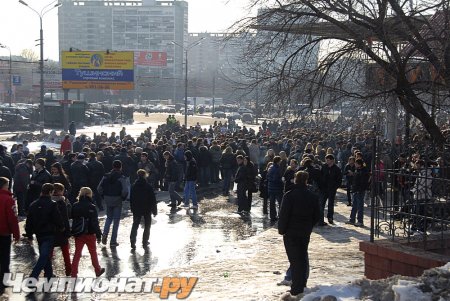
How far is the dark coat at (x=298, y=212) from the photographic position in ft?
27.8

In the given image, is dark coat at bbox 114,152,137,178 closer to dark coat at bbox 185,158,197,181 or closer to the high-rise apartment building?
dark coat at bbox 185,158,197,181

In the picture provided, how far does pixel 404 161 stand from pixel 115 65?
126 ft

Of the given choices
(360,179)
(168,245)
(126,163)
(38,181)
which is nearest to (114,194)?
(168,245)

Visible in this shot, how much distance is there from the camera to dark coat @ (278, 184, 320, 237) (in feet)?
27.8

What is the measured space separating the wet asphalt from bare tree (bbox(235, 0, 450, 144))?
3.14 m

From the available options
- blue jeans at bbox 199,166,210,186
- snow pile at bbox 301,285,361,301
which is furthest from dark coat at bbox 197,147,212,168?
snow pile at bbox 301,285,361,301

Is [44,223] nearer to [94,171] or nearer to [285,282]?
[285,282]

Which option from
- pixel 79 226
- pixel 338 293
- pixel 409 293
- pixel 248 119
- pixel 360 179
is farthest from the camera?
pixel 248 119

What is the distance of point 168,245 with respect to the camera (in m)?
13.2

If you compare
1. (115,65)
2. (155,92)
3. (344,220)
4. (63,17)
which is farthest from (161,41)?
(344,220)

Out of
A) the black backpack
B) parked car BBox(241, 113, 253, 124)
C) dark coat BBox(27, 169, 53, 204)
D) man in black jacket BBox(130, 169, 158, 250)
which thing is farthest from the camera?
parked car BBox(241, 113, 253, 124)

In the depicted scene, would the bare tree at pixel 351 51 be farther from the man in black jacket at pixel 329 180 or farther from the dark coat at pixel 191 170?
the dark coat at pixel 191 170

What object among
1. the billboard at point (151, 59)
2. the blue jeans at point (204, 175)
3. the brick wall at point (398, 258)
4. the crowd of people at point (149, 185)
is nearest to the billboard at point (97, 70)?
the crowd of people at point (149, 185)

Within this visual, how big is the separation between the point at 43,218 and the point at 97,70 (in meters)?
37.6
